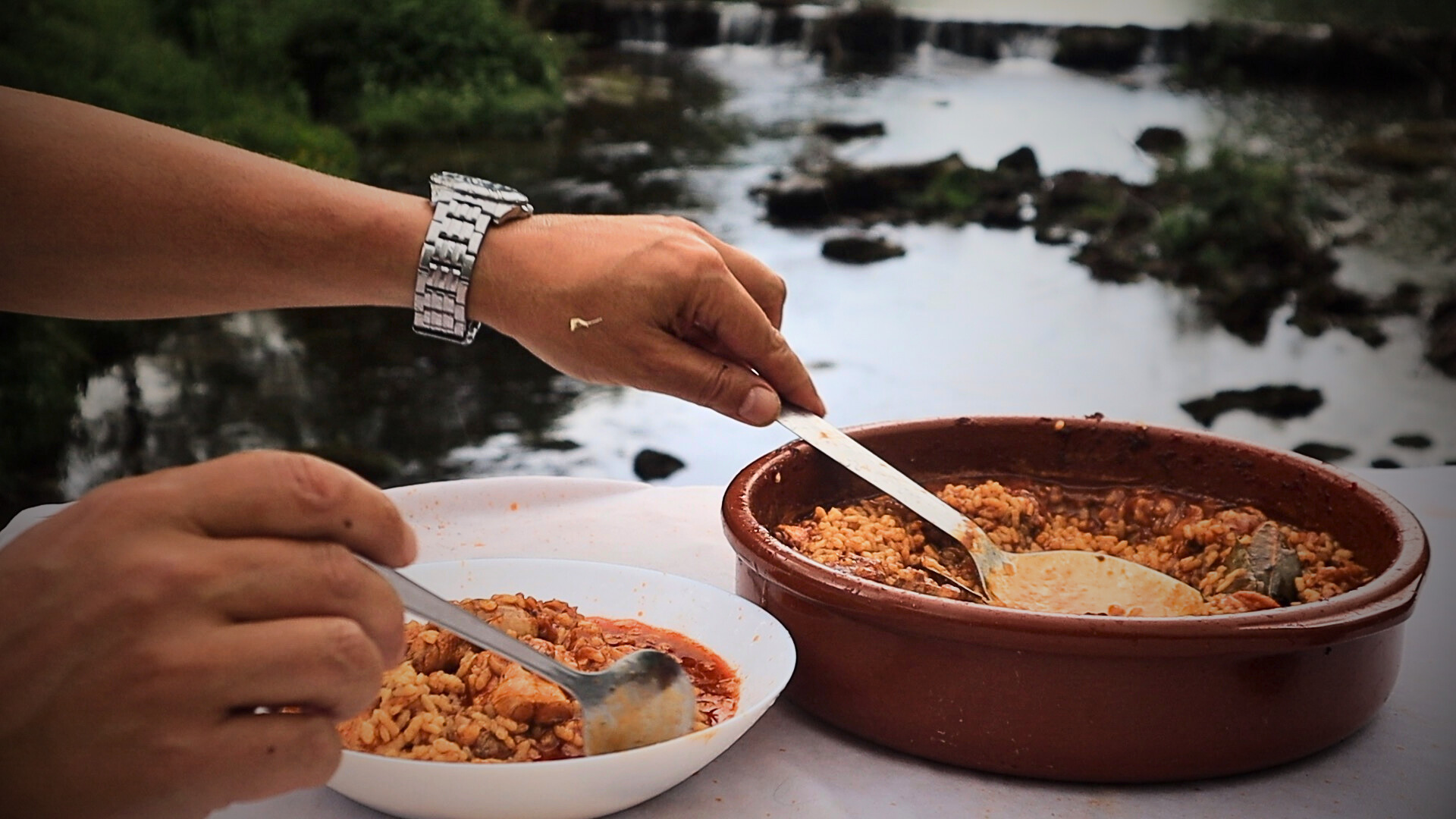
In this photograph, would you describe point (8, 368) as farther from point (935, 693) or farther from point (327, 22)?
point (935, 693)

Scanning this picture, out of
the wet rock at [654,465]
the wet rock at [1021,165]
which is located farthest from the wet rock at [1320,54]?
the wet rock at [654,465]

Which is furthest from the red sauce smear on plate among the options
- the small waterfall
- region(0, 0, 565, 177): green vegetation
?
the small waterfall

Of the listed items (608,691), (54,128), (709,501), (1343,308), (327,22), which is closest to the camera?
(608,691)

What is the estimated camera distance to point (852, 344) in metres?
4.95

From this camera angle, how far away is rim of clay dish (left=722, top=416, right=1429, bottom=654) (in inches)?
30.6

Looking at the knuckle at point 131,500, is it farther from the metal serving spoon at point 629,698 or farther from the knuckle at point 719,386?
the knuckle at point 719,386

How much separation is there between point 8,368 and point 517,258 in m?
4.03

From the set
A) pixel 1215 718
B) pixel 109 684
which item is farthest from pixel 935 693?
pixel 109 684

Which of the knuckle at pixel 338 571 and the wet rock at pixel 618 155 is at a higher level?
the knuckle at pixel 338 571

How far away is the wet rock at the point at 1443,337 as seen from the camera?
5188 millimetres

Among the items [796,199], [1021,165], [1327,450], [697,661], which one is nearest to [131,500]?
[697,661]

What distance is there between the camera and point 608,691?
0.76 meters

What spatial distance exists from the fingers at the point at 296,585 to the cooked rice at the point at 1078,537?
1.39 feet

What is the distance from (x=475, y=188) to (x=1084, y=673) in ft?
2.24
